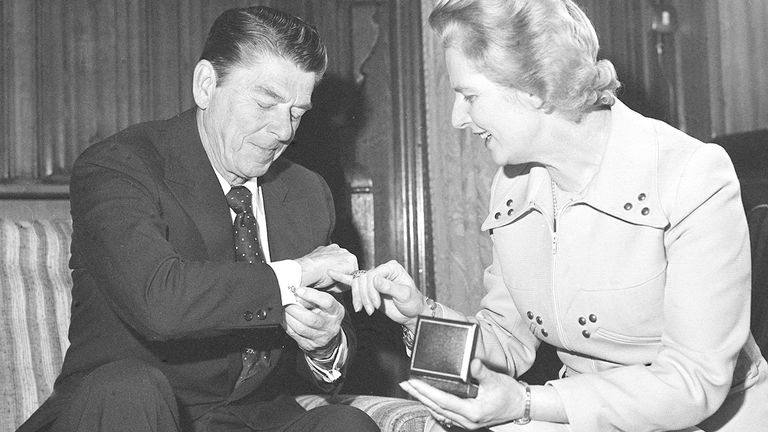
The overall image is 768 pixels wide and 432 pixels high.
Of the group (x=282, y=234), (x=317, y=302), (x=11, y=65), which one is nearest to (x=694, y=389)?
(x=317, y=302)

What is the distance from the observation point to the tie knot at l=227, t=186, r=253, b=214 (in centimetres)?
228

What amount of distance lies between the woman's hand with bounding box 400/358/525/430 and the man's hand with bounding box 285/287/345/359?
475 mm

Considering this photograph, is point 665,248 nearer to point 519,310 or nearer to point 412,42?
point 519,310

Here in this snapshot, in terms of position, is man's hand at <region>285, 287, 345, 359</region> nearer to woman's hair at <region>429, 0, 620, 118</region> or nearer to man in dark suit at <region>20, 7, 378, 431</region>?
man in dark suit at <region>20, 7, 378, 431</region>

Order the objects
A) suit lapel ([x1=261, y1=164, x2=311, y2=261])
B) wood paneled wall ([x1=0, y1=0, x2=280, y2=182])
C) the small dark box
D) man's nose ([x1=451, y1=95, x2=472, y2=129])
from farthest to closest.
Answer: wood paneled wall ([x1=0, y1=0, x2=280, y2=182]) < suit lapel ([x1=261, y1=164, x2=311, y2=261]) < man's nose ([x1=451, y1=95, x2=472, y2=129]) < the small dark box

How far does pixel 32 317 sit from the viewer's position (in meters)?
2.46

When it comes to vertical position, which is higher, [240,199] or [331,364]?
[240,199]

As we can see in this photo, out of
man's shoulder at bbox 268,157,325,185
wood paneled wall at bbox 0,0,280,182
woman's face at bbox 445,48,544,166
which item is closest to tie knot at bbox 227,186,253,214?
man's shoulder at bbox 268,157,325,185

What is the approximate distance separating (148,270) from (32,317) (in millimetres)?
788

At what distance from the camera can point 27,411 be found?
2.41 metres

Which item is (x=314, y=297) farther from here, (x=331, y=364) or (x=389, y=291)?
(x=331, y=364)

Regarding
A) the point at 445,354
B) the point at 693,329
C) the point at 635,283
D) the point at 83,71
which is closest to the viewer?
the point at 445,354

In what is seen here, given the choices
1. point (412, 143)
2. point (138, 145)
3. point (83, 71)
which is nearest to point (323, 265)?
point (138, 145)

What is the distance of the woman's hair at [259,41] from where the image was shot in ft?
7.38
